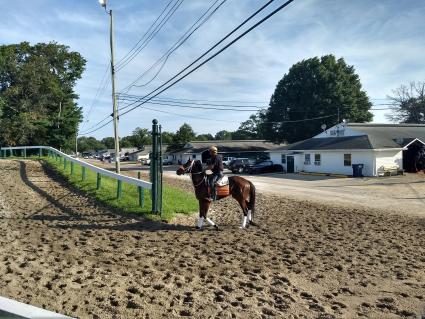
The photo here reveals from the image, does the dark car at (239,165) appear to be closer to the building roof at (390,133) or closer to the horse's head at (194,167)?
the building roof at (390,133)

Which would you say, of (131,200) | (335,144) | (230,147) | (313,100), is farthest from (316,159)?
(230,147)

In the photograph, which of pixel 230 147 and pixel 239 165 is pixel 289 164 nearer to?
pixel 239 165

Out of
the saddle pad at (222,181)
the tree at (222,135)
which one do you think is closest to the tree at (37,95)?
the saddle pad at (222,181)

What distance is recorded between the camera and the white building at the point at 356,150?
32.9 m

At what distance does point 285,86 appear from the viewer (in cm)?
6284

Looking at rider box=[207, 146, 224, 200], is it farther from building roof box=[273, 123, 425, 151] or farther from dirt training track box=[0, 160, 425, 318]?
building roof box=[273, 123, 425, 151]

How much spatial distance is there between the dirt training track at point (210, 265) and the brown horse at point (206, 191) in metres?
0.42

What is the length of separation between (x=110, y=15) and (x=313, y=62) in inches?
1611

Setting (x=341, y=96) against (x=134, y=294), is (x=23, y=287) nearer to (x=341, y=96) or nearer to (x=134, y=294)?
(x=134, y=294)

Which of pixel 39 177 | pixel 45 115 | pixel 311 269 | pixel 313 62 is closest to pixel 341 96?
pixel 313 62

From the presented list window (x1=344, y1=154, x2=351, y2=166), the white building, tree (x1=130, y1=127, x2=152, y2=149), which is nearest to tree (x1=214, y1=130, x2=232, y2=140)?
tree (x1=130, y1=127, x2=152, y2=149)

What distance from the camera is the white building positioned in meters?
32.9

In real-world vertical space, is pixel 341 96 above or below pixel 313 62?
below

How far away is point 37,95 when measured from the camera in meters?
49.0
